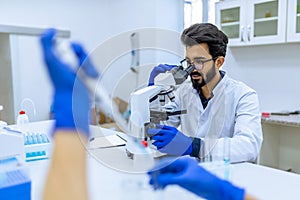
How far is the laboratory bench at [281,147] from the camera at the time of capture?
289 centimetres

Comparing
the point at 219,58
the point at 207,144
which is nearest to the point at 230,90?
the point at 219,58

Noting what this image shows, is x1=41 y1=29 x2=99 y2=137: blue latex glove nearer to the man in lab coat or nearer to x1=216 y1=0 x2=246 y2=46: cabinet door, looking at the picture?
the man in lab coat

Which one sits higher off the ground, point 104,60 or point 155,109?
point 104,60

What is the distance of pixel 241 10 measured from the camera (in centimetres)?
306

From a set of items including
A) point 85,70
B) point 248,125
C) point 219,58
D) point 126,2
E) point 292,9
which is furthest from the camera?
point 126,2

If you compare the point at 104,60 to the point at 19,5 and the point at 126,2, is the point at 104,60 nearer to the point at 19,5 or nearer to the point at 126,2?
the point at 19,5

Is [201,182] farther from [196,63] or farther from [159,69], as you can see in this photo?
[196,63]

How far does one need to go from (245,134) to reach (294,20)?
178 centimetres

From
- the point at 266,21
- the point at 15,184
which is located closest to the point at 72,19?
the point at 266,21

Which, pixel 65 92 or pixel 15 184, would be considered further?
pixel 15 184

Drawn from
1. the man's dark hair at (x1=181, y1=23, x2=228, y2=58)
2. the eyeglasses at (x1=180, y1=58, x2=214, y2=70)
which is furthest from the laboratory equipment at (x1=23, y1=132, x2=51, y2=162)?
the man's dark hair at (x1=181, y1=23, x2=228, y2=58)

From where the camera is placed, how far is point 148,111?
3.35 ft

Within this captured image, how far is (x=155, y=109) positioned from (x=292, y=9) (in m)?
2.18

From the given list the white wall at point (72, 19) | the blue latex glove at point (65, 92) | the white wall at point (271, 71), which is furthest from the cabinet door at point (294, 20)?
the blue latex glove at point (65, 92)
